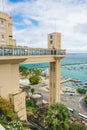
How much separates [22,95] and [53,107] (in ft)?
13.8

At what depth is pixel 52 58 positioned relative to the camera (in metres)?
28.5

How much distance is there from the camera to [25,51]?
71.7 ft

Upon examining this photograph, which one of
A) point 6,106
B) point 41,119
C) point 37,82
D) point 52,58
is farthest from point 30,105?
point 37,82

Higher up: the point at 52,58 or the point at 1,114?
the point at 52,58

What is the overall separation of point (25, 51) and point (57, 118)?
8939mm

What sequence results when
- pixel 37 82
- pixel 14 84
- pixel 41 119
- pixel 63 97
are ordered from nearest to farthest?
pixel 14 84, pixel 41 119, pixel 63 97, pixel 37 82

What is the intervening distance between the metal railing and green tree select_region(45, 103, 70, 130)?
25.1 feet

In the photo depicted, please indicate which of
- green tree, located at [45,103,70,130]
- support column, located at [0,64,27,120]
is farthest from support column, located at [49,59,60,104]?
green tree, located at [45,103,70,130]

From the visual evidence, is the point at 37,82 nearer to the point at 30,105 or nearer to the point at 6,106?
the point at 30,105

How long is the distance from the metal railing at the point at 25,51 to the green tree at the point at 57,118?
Answer: 7643 millimetres

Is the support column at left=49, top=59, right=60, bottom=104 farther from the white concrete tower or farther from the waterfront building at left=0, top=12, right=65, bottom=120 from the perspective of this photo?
the waterfront building at left=0, top=12, right=65, bottom=120

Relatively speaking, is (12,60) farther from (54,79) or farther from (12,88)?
(54,79)

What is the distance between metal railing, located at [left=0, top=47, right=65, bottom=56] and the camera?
716 inches

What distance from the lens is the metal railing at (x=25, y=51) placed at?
59.7 ft
